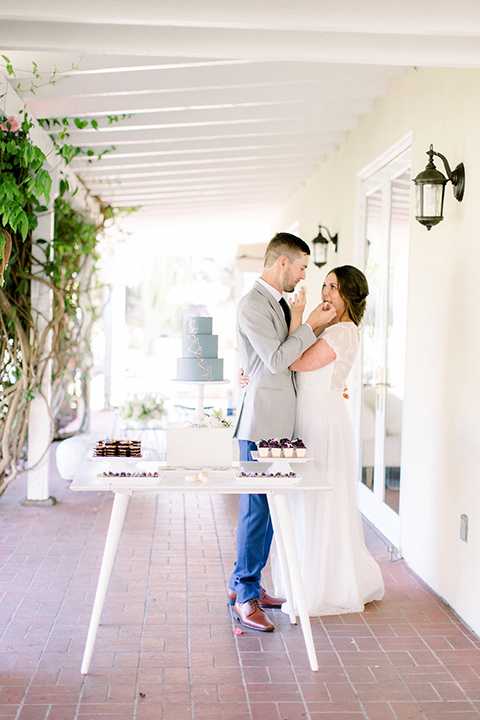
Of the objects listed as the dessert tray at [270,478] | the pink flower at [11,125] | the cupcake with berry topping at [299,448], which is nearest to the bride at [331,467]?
the cupcake with berry topping at [299,448]

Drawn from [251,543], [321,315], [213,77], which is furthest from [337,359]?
[213,77]

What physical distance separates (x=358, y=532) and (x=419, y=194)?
1882 mm

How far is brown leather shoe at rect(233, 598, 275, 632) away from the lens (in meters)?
3.57

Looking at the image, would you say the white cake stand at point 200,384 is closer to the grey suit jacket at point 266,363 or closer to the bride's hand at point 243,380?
the bride's hand at point 243,380

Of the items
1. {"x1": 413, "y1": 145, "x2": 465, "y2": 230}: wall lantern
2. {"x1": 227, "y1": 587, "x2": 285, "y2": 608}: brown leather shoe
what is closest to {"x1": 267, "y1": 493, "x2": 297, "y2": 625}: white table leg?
{"x1": 227, "y1": 587, "x2": 285, "y2": 608}: brown leather shoe

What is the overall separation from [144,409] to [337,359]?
21.0 feet

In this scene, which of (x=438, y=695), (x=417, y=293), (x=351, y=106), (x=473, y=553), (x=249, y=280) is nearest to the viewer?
(x=438, y=695)

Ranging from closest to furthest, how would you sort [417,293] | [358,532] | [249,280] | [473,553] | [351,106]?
[473,553]
[358,532]
[417,293]
[351,106]
[249,280]

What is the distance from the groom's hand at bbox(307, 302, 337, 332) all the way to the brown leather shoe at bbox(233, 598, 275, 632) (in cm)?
144

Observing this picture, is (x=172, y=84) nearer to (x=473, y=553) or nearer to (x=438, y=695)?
(x=473, y=553)

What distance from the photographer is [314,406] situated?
12.5 ft

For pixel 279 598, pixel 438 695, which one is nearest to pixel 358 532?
pixel 279 598

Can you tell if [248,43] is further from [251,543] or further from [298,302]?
[251,543]

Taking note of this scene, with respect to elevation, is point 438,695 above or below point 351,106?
below
